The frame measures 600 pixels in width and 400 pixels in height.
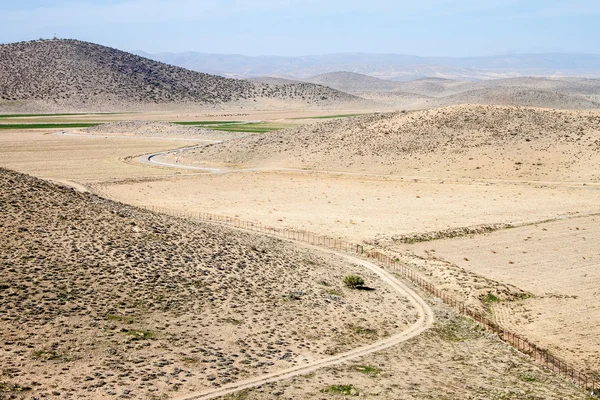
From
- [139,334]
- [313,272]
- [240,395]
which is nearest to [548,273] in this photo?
[313,272]

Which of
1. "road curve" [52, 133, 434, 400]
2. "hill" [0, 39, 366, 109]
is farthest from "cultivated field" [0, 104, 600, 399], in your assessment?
"hill" [0, 39, 366, 109]

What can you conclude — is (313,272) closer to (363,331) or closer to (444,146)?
(363,331)

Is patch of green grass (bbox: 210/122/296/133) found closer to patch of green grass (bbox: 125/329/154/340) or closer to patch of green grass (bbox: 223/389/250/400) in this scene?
patch of green grass (bbox: 125/329/154/340)

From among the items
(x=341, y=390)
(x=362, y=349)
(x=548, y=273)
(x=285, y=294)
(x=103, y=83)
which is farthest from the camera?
(x=103, y=83)

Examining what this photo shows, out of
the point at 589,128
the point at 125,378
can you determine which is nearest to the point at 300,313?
the point at 125,378

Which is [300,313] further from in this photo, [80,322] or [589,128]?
[589,128]

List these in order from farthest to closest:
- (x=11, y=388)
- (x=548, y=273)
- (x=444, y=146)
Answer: (x=444, y=146), (x=548, y=273), (x=11, y=388)
